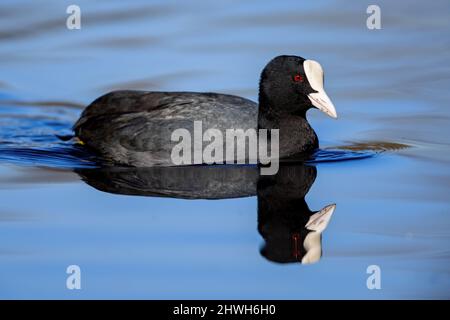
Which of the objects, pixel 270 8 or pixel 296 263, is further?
pixel 270 8

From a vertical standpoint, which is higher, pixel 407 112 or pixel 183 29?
pixel 183 29

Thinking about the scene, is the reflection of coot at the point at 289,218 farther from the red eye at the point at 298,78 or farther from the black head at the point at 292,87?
the red eye at the point at 298,78

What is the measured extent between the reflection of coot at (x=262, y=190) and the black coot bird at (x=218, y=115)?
243 mm

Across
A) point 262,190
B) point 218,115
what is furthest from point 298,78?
point 262,190

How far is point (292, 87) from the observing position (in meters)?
7.70

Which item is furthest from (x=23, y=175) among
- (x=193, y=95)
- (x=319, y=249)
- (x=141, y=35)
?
(x=141, y=35)

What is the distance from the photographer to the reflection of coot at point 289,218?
572cm

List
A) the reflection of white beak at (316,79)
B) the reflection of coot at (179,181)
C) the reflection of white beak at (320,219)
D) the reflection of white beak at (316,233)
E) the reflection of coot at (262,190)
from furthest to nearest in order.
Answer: the reflection of white beak at (316,79), the reflection of coot at (179,181), the reflection of white beak at (320,219), the reflection of coot at (262,190), the reflection of white beak at (316,233)

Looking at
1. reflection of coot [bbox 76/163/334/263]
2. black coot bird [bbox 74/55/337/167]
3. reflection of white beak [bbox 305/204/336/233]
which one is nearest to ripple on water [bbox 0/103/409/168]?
black coot bird [bbox 74/55/337/167]

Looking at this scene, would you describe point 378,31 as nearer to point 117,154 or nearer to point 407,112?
point 407,112

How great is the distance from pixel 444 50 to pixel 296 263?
221 inches

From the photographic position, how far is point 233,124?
7637 mm

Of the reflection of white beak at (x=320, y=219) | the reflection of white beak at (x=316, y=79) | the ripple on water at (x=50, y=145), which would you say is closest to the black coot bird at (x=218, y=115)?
the reflection of white beak at (x=316, y=79)

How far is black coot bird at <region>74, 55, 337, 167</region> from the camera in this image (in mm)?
7645
